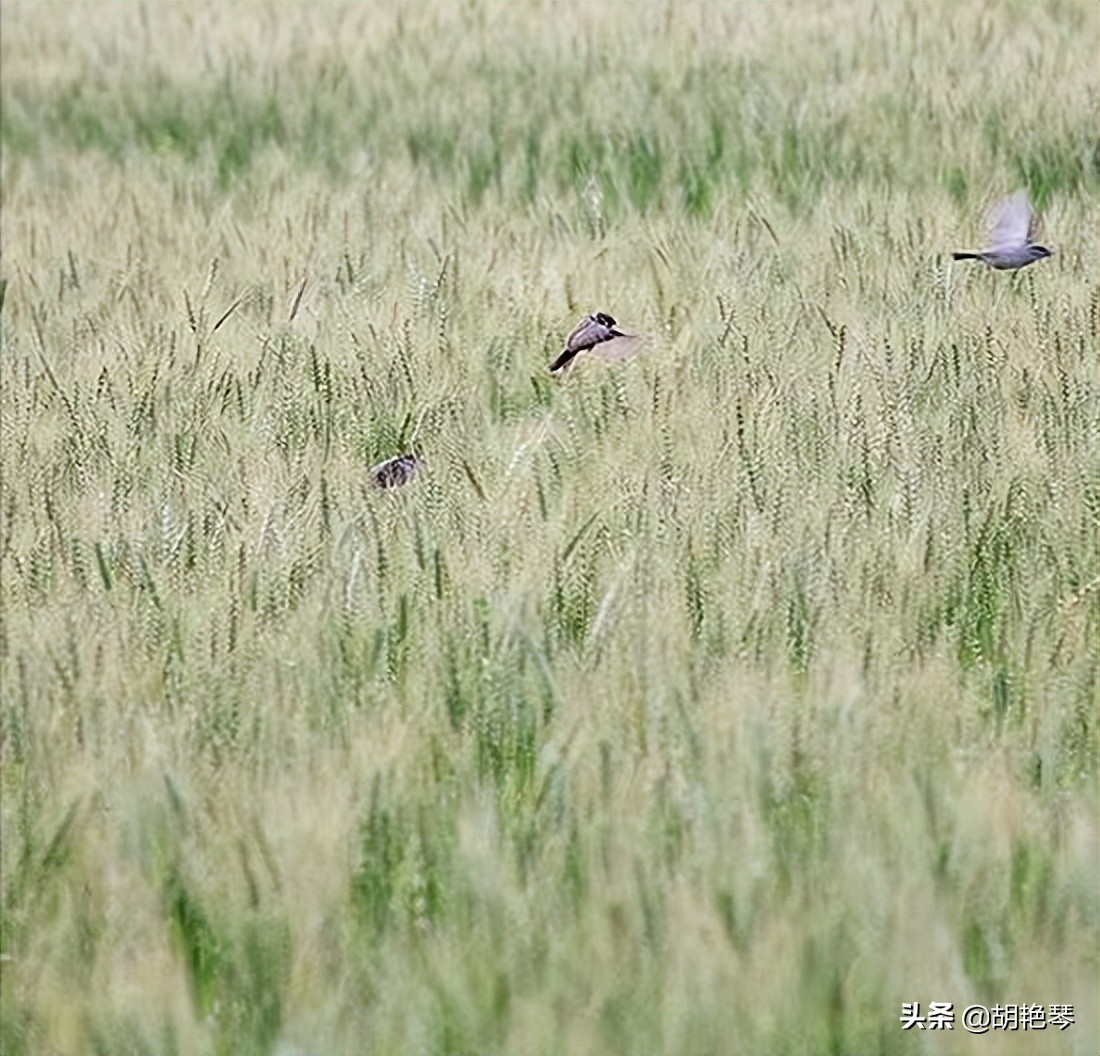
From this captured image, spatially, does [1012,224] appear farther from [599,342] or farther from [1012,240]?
[599,342]

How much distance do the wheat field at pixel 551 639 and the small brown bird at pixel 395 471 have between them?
37 millimetres

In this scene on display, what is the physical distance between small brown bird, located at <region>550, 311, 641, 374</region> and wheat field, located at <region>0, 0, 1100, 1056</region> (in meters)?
0.03

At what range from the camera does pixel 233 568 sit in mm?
2121

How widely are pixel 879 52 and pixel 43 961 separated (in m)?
3.72

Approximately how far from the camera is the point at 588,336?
2.88 m

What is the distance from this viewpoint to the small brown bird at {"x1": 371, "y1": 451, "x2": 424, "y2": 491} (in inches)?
95.1

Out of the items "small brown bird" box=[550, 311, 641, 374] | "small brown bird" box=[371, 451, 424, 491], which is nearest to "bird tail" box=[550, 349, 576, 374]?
"small brown bird" box=[550, 311, 641, 374]

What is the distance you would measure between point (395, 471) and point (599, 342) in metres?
0.51

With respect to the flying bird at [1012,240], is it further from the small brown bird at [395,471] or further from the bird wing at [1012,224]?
the small brown bird at [395,471]

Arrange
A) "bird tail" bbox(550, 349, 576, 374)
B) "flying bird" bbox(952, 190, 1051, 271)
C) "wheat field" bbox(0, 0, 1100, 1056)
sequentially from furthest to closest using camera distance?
"flying bird" bbox(952, 190, 1051, 271)
"bird tail" bbox(550, 349, 576, 374)
"wheat field" bbox(0, 0, 1100, 1056)

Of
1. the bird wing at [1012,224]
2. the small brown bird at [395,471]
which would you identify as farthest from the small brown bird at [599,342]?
the bird wing at [1012,224]

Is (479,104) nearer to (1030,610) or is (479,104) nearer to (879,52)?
(879,52)

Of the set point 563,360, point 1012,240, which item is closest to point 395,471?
point 563,360

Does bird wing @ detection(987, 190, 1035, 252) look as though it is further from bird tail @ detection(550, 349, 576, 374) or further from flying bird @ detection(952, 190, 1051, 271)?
bird tail @ detection(550, 349, 576, 374)
